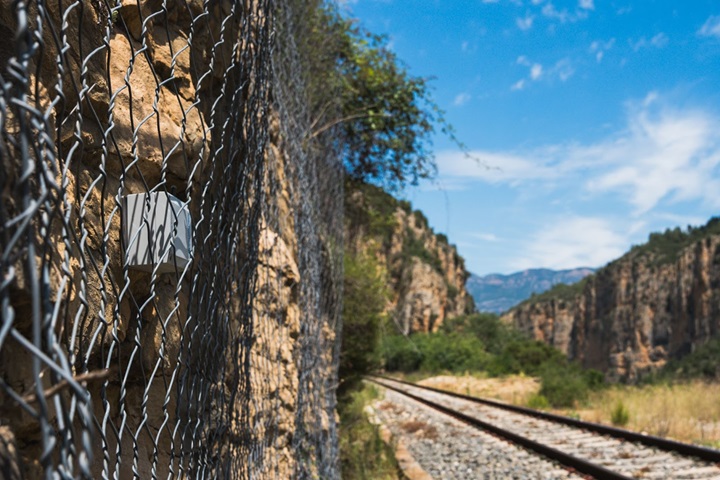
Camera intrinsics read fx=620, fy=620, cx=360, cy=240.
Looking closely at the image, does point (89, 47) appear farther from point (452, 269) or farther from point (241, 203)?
point (452, 269)

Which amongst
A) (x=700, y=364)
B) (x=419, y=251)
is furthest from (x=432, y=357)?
(x=419, y=251)

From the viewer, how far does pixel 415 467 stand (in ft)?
23.2

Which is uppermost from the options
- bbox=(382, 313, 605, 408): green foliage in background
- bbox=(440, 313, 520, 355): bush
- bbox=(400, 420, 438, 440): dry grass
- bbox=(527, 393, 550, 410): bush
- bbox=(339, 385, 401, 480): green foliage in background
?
bbox=(440, 313, 520, 355): bush

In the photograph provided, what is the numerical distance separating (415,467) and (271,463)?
177 inches

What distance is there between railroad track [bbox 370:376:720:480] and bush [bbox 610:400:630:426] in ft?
2.87

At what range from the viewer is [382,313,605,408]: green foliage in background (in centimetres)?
1494

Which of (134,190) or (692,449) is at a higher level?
(134,190)

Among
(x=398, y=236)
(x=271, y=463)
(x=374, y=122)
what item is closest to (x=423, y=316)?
(x=398, y=236)

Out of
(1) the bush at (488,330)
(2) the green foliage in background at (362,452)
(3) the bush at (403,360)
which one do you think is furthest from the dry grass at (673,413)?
(1) the bush at (488,330)

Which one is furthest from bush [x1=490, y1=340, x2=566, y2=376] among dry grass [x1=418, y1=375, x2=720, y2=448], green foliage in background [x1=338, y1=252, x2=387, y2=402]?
green foliage in background [x1=338, y1=252, x2=387, y2=402]

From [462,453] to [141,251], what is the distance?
7.69 meters

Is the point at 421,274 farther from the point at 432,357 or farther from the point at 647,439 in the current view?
the point at 647,439

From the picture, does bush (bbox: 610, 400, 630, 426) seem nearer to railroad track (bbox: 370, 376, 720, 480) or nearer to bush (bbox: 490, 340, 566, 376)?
railroad track (bbox: 370, 376, 720, 480)

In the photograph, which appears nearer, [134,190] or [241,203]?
[134,190]
